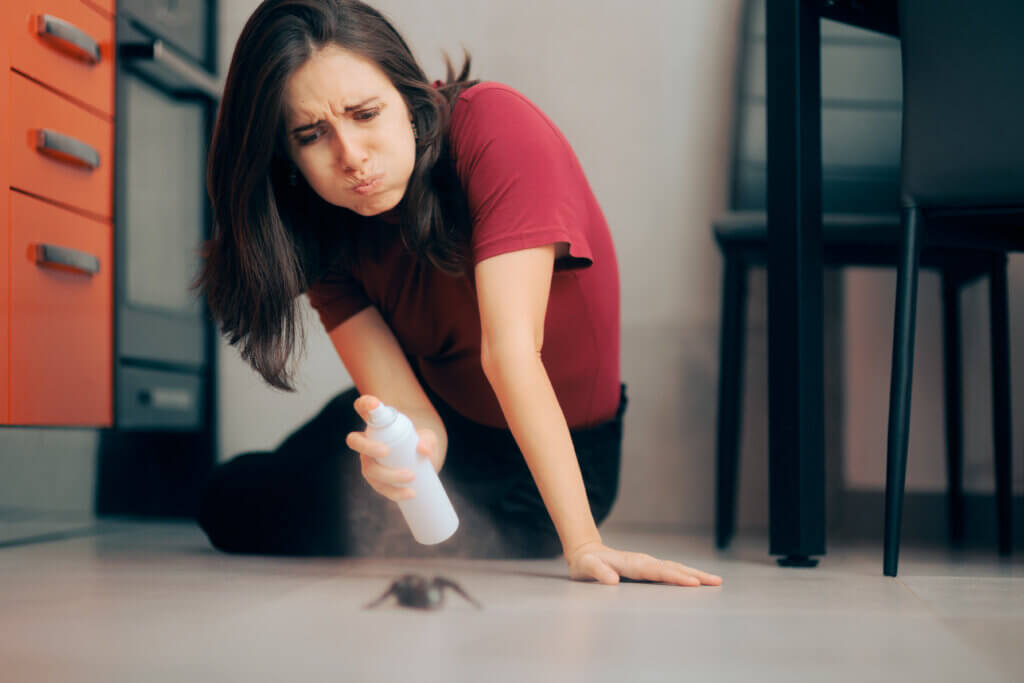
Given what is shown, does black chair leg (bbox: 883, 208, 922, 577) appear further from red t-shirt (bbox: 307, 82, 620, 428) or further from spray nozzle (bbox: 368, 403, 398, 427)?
spray nozzle (bbox: 368, 403, 398, 427)

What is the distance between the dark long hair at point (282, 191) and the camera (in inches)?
33.4

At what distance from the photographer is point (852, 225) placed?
4.14 ft

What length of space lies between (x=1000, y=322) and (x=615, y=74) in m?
0.76

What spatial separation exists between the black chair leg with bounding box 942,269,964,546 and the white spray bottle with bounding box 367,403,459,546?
3.08 ft

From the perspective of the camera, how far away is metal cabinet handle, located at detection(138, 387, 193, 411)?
5.02 feet

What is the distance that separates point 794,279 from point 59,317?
1002 mm

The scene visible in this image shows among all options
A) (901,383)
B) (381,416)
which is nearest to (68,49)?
(381,416)

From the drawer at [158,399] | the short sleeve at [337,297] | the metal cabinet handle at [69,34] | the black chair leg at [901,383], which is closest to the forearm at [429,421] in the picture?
the short sleeve at [337,297]

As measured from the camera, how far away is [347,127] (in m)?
0.86

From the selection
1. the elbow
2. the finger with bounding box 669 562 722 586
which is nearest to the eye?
the elbow

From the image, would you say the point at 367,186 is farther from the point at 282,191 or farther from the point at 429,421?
the point at 429,421

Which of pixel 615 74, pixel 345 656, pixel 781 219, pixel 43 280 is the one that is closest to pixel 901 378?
pixel 781 219

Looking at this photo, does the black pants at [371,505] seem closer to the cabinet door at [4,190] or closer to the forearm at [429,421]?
the forearm at [429,421]

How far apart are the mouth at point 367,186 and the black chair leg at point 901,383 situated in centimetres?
55
